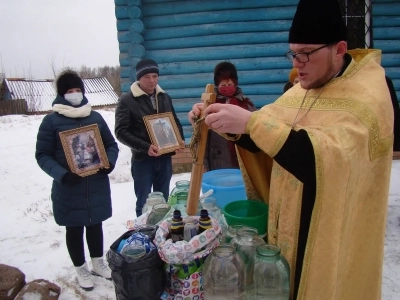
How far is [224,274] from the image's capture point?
4.42 feet

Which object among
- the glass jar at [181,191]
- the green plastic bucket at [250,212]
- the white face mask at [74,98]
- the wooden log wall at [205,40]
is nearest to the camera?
the green plastic bucket at [250,212]

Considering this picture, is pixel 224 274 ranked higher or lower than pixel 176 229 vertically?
lower

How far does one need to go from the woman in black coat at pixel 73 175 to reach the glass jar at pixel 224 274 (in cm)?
182

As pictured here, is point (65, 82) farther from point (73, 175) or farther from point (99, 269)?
point (99, 269)

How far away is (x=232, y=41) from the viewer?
5984mm

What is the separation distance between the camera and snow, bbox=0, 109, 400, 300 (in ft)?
10.7

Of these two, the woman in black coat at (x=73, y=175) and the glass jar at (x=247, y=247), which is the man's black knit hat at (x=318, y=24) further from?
the woman in black coat at (x=73, y=175)

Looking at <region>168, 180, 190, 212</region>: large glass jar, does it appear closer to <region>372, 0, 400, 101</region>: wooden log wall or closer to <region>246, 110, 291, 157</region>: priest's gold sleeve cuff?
<region>246, 110, 291, 157</region>: priest's gold sleeve cuff

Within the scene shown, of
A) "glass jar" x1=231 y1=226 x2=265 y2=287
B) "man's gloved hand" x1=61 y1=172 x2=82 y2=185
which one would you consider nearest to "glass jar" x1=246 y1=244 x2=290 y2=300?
"glass jar" x1=231 y1=226 x2=265 y2=287

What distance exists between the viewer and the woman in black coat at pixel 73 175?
113 inches

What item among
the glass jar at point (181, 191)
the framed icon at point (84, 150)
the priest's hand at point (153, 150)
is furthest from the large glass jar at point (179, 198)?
the priest's hand at point (153, 150)

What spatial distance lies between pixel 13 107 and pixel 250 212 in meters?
Result: 19.6

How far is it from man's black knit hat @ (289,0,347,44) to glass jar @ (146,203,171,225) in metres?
1.03

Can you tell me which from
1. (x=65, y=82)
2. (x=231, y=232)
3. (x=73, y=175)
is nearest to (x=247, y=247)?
(x=231, y=232)
